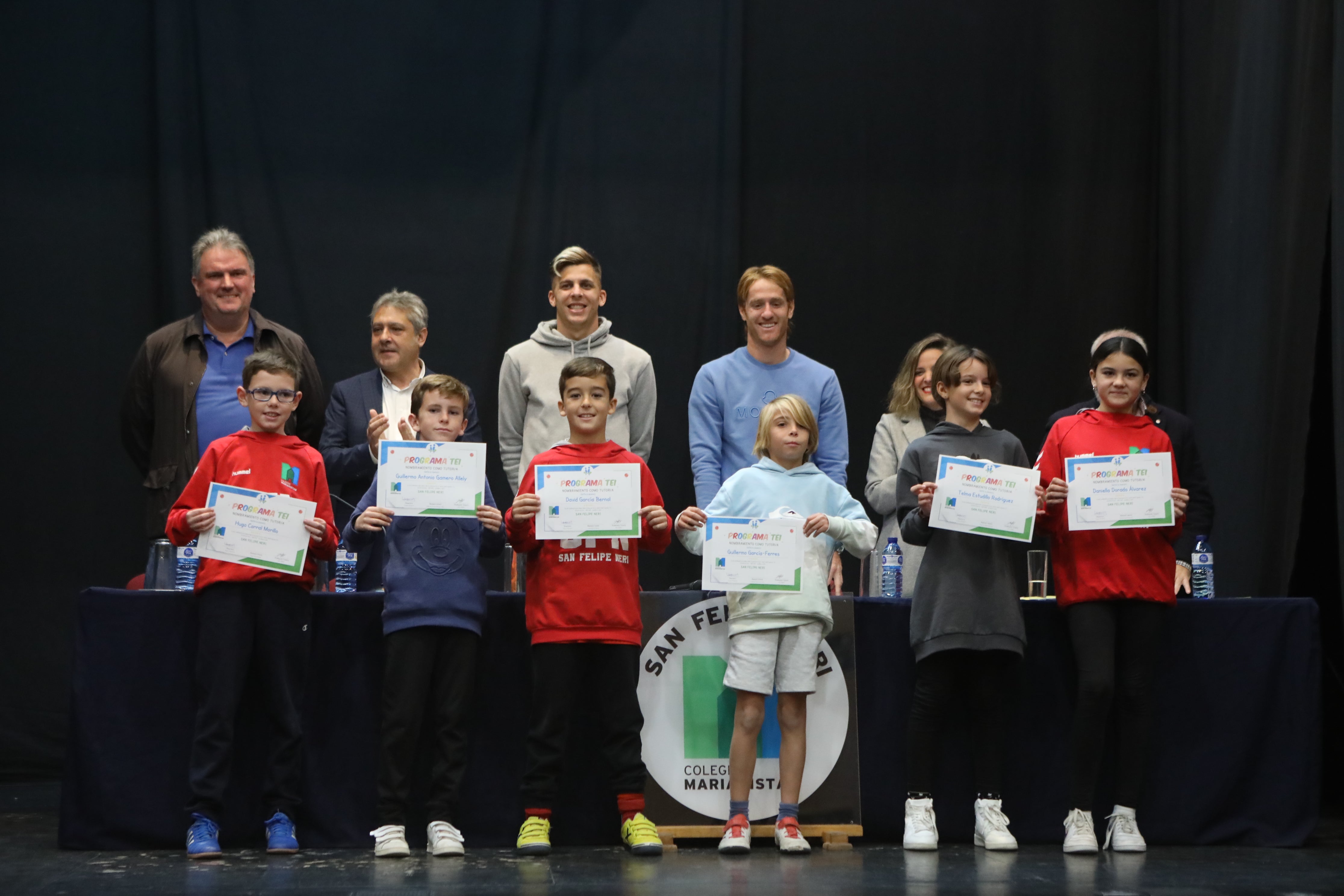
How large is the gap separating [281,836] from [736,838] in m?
1.51

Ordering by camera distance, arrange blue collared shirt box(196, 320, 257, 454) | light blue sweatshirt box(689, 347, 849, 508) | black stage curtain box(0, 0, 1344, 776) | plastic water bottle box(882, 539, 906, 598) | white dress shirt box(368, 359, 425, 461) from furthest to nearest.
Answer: black stage curtain box(0, 0, 1344, 776)
white dress shirt box(368, 359, 425, 461)
blue collared shirt box(196, 320, 257, 454)
light blue sweatshirt box(689, 347, 849, 508)
plastic water bottle box(882, 539, 906, 598)

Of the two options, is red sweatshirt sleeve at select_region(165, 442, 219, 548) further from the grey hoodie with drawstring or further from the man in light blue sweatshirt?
the man in light blue sweatshirt

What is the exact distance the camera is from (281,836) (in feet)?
14.2

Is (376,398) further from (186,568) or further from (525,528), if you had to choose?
(525,528)

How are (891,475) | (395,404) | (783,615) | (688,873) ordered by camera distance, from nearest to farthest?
(688,873)
(783,615)
(395,404)
(891,475)

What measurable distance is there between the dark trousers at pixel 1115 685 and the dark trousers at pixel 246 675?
2.67 metres

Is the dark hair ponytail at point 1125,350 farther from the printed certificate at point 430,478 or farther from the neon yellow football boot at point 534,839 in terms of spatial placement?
the neon yellow football boot at point 534,839

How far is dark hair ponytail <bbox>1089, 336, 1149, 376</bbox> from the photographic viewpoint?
15.3 feet

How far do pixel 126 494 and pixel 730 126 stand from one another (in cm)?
379

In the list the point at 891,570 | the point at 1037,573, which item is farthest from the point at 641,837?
the point at 1037,573

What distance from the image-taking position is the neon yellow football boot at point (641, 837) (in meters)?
4.36

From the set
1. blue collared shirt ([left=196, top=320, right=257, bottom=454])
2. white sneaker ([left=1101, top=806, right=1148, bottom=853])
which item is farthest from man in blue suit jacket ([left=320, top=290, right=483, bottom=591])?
white sneaker ([left=1101, top=806, right=1148, bottom=853])

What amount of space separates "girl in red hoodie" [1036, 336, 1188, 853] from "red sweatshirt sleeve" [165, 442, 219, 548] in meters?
2.89

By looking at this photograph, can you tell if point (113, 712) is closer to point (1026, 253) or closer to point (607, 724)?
point (607, 724)
